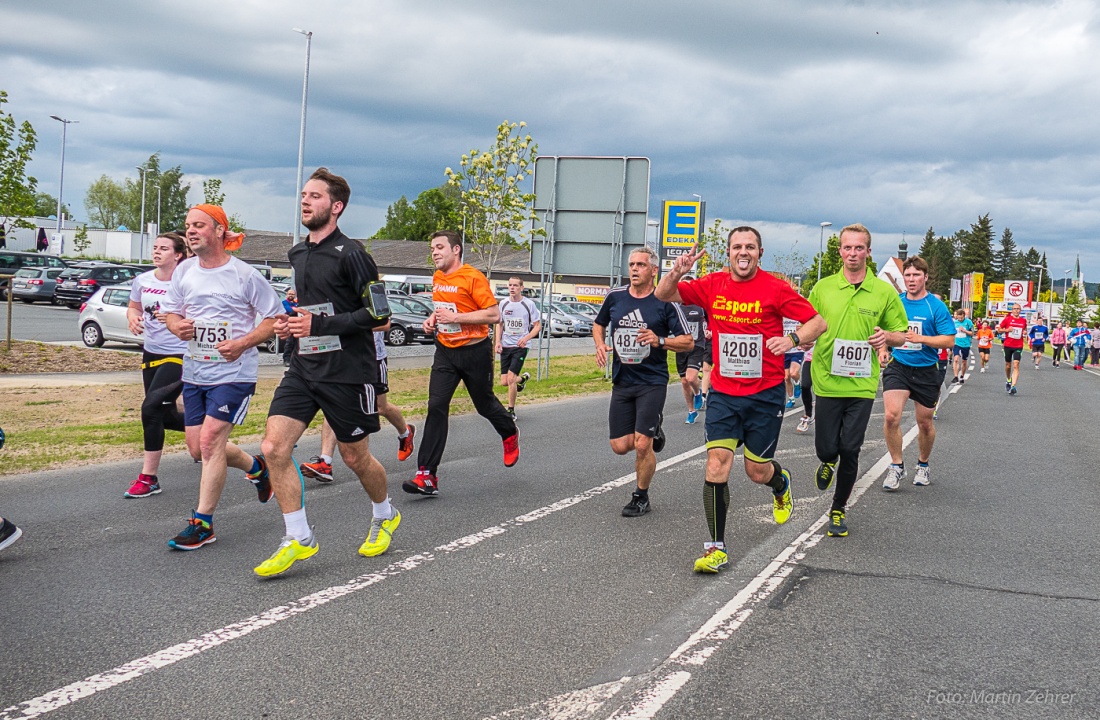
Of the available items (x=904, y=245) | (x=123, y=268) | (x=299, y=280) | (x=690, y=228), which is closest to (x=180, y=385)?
(x=299, y=280)

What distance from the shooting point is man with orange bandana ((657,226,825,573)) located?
19.0 ft

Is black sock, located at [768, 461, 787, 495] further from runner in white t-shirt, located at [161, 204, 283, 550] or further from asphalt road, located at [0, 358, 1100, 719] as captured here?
runner in white t-shirt, located at [161, 204, 283, 550]

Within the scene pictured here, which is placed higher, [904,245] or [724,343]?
[904,245]

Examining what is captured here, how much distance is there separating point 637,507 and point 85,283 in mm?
36907

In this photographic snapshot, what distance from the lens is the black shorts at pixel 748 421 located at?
5797 millimetres

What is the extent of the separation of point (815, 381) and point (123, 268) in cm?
3876

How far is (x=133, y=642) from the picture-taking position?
4.16 meters

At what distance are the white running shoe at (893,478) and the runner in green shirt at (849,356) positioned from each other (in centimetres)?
171

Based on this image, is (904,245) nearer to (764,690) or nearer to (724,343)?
(724,343)

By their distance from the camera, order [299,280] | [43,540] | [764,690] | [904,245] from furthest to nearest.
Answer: [904,245] < [43,540] < [299,280] < [764,690]

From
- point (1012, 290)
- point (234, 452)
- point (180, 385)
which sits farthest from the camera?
point (1012, 290)

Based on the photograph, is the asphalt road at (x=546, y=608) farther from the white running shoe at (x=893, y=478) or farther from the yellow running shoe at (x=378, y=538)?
the white running shoe at (x=893, y=478)

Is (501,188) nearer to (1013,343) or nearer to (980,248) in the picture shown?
(1013,343)

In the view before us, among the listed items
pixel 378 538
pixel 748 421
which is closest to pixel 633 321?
pixel 748 421
